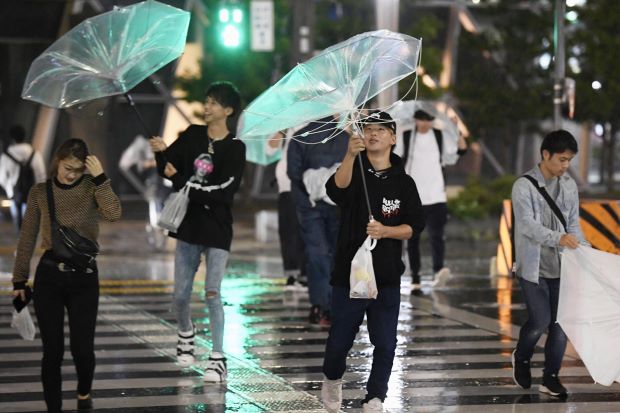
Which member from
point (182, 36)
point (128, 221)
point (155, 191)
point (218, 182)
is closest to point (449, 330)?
point (218, 182)

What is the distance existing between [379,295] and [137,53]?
2.45m

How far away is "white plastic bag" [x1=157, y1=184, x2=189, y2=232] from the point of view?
9.49m

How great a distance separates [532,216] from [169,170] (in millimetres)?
2564

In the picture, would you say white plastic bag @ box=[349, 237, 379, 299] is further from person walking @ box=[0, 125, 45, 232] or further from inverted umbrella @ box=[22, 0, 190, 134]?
person walking @ box=[0, 125, 45, 232]

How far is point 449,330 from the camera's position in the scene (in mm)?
12227

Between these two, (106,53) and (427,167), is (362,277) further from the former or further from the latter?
(427,167)

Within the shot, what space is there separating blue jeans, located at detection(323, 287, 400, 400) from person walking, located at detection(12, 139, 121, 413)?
1581 mm

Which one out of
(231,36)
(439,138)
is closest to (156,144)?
(439,138)

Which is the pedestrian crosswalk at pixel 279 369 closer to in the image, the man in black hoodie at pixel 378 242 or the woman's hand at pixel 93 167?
the man in black hoodie at pixel 378 242

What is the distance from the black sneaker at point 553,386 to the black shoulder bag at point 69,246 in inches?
125

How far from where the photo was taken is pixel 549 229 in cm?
879

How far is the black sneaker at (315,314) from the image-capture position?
1241 cm

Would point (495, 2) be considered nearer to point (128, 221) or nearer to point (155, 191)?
point (128, 221)

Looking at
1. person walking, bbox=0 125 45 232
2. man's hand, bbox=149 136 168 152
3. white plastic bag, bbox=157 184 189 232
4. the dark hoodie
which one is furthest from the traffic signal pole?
the dark hoodie
